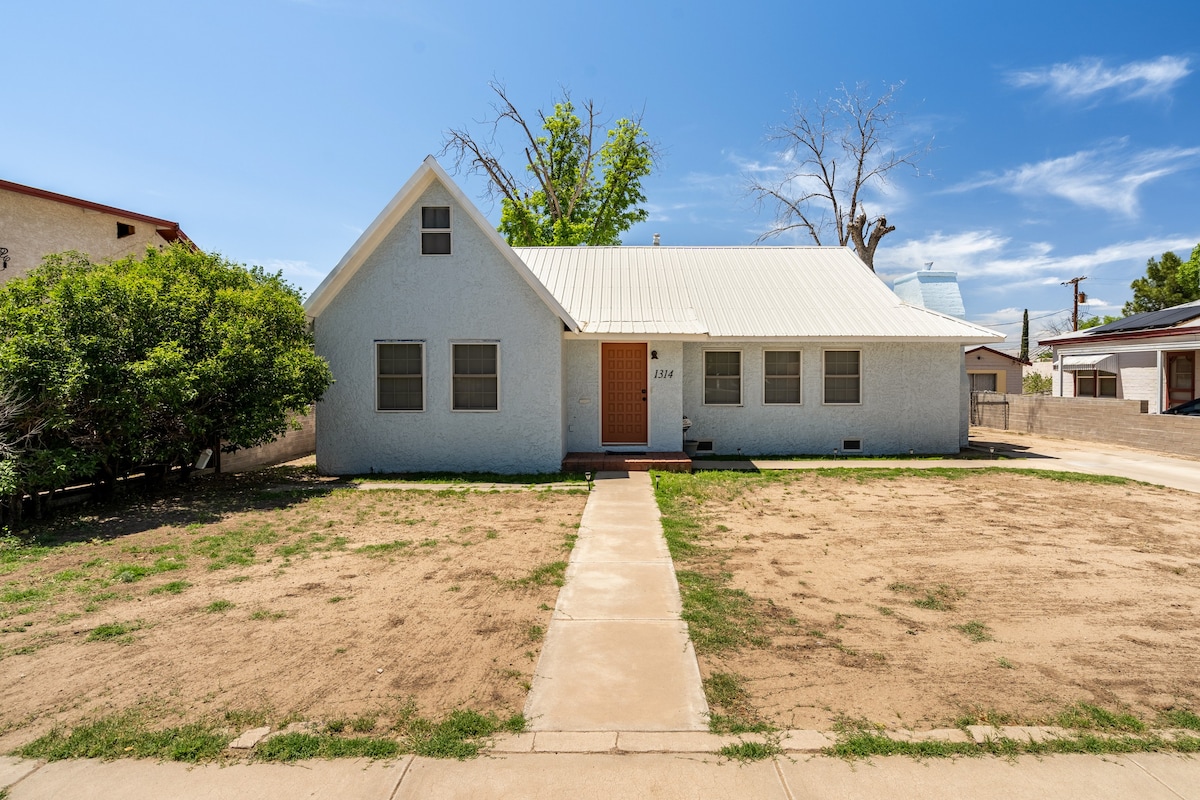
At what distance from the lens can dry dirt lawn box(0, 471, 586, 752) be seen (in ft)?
12.0

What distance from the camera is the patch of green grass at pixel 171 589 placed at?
18.0ft

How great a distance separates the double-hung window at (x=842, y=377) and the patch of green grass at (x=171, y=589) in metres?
12.8

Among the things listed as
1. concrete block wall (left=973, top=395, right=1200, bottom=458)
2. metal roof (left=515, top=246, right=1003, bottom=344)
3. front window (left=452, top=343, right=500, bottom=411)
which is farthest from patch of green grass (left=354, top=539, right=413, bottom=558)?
concrete block wall (left=973, top=395, right=1200, bottom=458)

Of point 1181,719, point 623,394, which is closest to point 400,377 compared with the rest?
point 623,394

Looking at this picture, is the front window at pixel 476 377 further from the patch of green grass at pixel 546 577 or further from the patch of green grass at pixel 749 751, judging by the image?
the patch of green grass at pixel 749 751

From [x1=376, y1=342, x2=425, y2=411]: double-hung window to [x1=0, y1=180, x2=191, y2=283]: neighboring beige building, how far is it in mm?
5505

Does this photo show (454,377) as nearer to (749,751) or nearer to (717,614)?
(717,614)

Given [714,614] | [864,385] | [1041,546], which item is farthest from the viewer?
[864,385]

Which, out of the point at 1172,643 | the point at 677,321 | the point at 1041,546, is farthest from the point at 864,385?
the point at 1172,643

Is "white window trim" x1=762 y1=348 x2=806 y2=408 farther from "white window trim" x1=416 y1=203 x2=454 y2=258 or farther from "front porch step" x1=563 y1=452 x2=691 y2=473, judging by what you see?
"white window trim" x1=416 y1=203 x2=454 y2=258

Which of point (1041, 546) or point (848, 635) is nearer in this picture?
point (848, 635)

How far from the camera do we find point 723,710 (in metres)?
3.49

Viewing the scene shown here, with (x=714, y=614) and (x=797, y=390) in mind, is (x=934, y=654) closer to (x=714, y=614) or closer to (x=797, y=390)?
(x=714, y=614)

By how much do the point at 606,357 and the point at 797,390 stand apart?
4.80 metres
